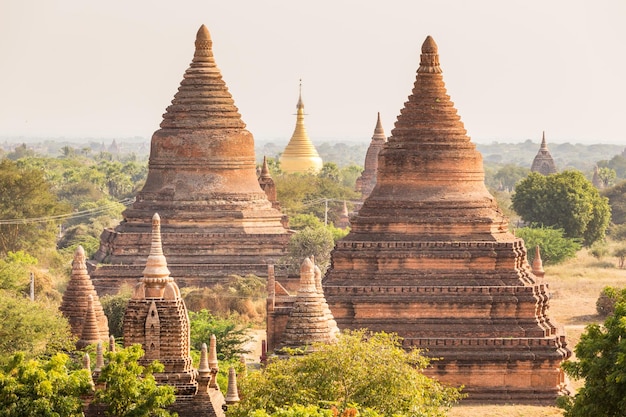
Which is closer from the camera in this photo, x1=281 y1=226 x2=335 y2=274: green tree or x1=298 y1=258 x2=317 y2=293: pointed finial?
x1=298 y1=258 x2=317 y2=293: pointed finial

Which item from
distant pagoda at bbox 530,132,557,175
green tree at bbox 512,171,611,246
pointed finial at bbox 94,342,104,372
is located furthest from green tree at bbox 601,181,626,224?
pointed finial at bbox 94,342,104,372

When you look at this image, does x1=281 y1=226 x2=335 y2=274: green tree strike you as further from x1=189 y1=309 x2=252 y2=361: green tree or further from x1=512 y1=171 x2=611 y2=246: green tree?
x1=512 y1=171 x2=611 y2=246: green tree

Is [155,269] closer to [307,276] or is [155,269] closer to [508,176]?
[307,276]

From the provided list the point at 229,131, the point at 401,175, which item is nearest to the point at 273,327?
the point at 401,175

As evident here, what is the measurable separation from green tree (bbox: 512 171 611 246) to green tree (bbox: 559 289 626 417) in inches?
1851

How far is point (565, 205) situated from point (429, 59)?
117 ft

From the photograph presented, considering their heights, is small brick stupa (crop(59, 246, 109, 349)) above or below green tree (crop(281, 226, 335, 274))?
above

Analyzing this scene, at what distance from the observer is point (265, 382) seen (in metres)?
26.8

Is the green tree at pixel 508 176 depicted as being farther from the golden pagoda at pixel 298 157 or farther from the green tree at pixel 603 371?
the green tree at pixel 603 371

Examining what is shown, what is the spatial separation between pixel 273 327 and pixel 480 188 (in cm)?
656

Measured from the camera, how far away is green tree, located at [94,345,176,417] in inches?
985

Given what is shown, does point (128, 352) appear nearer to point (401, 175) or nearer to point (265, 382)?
point (265, 382)

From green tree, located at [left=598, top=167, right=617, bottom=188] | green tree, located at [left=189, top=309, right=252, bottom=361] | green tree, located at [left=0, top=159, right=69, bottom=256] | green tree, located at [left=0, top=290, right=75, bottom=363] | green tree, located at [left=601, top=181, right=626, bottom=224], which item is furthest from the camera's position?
green tree, located at [left=598, top=167, right=617, bottom=188]

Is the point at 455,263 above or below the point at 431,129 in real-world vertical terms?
below
